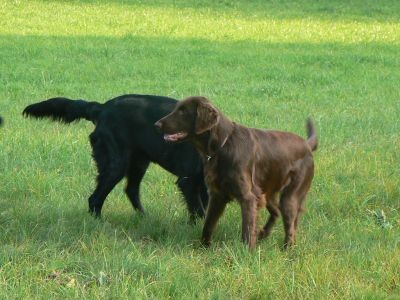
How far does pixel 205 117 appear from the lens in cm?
557

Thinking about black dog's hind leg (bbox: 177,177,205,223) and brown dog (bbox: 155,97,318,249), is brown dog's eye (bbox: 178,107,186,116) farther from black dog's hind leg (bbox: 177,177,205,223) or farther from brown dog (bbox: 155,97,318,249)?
black dog's hind leg (bbox: 177,177,205,223)

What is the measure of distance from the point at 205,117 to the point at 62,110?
1866 millimetres

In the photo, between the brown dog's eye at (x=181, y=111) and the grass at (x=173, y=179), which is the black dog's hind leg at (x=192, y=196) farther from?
the brown dog's eye at (x=181, y=111)

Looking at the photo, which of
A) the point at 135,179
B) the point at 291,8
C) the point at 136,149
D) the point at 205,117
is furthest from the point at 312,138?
the point at 291,8

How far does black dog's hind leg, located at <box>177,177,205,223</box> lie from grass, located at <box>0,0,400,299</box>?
111 millimetres

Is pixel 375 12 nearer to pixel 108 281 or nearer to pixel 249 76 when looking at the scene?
pixel 249 76

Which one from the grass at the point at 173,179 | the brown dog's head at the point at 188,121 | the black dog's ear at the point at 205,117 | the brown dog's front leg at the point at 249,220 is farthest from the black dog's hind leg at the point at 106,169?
the brown dog's front leg at the point at 249,220

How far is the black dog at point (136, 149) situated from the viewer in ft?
21.1

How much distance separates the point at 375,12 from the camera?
2669 cm

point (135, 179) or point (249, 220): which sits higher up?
point (249, 220)

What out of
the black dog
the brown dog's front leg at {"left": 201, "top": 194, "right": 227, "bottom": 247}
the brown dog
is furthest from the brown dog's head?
the black dog

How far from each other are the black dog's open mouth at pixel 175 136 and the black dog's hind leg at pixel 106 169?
3.31 feet

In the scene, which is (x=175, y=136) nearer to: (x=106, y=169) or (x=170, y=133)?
(x=170, y=133)

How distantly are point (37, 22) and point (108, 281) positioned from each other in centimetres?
1717
